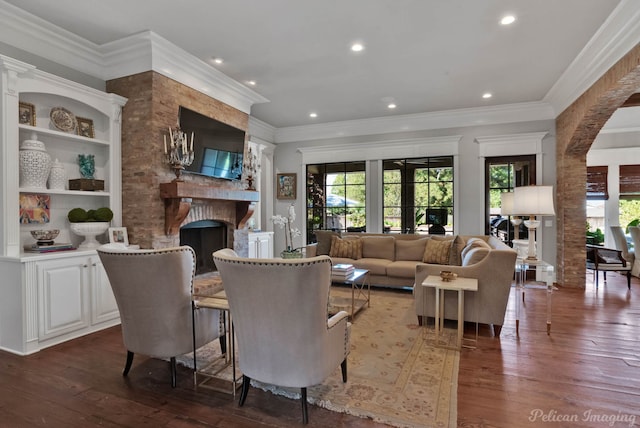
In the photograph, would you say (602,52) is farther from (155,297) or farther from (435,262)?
(155,297)

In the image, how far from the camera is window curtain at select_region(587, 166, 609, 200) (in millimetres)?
7352

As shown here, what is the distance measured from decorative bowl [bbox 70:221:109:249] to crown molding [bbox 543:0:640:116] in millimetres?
5498

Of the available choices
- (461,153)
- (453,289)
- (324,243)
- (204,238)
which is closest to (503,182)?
(461,153)

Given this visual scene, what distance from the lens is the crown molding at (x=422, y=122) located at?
232 inches

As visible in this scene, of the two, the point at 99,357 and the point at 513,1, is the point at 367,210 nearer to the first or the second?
the point at 513,1

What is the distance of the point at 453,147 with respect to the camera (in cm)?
634

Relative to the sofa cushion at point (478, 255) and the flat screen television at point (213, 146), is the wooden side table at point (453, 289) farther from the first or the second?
the flat screen television at point (213, 146)

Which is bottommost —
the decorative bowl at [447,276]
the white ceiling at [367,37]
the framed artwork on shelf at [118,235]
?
the decorative bowl at [447,276]

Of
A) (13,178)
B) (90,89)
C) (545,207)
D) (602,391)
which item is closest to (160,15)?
(90,89)

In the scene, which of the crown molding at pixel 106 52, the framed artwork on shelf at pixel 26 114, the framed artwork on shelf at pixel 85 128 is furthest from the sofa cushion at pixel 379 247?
the framed artwork on shelf at pixel 26 114

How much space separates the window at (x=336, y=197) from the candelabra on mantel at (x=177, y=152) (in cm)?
371

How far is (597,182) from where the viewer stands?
7422 millimetres

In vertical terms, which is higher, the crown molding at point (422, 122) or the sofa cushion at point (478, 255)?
the crown molding at point (422, 122)

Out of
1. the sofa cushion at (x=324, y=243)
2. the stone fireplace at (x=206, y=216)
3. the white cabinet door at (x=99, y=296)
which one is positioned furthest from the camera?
the sofa cushion at (x=324, y=243)
